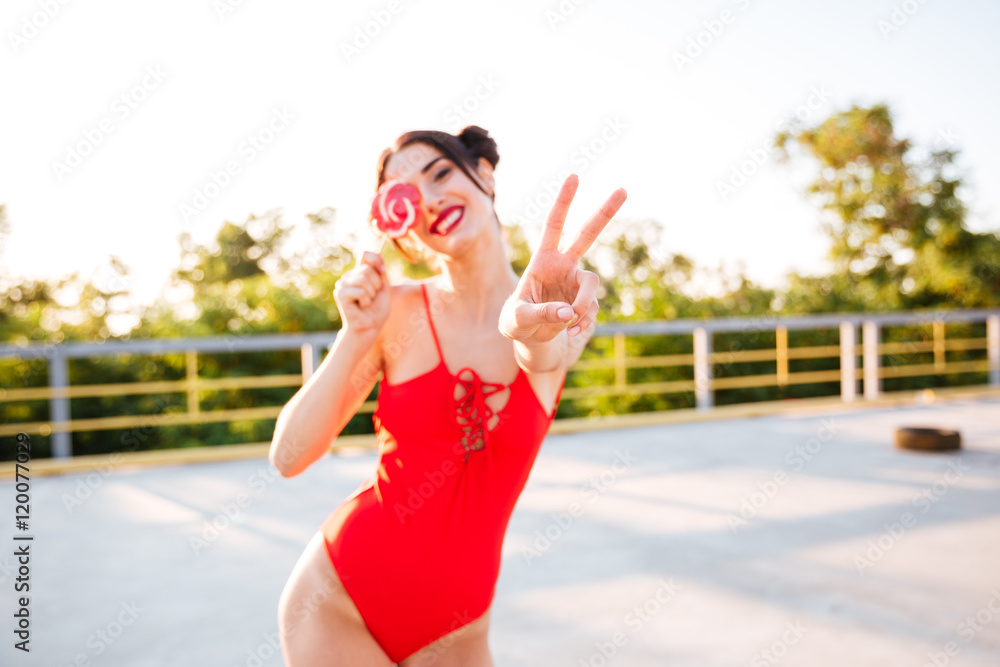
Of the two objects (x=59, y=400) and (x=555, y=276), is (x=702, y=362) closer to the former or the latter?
(x=59, y=400)

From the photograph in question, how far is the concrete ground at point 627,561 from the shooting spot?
2.21 metres

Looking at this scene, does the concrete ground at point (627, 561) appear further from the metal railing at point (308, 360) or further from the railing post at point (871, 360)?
the railing post at point (871, 360)

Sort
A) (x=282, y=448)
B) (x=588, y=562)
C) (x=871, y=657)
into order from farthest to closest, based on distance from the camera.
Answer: (x=588, y=562)
(x=871, y=657)
(x=282, y=448)

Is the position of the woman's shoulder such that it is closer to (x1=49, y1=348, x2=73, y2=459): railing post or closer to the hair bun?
the hair bun

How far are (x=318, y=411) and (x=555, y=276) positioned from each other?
43 centimetres

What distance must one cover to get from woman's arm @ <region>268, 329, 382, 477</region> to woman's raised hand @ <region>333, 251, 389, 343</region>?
0.07 ft

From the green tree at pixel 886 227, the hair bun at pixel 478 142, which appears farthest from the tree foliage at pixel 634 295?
the hair bun at pixel 478 142

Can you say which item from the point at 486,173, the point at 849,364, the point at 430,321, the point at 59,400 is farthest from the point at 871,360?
the point at 59,400

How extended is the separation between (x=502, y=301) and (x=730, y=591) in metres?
1.92

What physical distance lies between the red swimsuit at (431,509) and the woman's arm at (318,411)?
0.08 meters

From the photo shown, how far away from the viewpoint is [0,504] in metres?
4.09

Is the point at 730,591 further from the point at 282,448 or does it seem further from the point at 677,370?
the point at 677,370

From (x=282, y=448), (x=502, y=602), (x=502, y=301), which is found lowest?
(x=502, y=602)

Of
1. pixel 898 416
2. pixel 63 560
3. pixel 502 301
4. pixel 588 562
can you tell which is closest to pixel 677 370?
pixel 898 416
